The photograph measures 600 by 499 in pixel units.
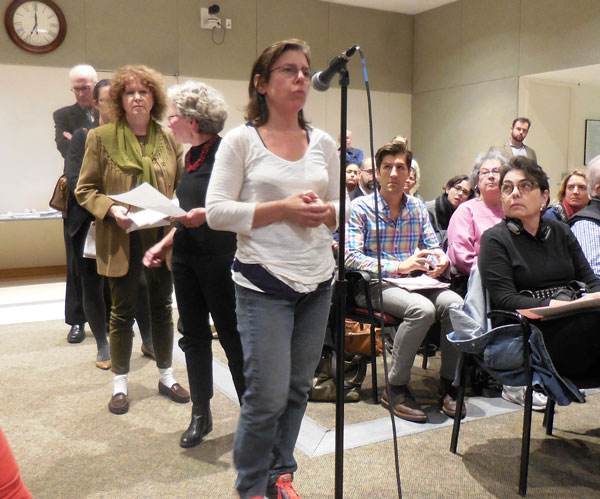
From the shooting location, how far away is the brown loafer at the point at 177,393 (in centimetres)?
281

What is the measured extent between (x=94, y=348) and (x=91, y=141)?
5.30ft

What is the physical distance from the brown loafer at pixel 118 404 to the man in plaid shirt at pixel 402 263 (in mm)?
1140

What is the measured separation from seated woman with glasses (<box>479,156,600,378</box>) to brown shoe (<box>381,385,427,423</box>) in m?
0.59

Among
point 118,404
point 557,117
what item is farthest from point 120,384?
point 557,117

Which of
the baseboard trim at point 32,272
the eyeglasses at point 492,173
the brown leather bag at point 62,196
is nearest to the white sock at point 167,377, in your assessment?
the brown leather bag at point 62,196

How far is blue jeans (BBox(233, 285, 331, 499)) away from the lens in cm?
163

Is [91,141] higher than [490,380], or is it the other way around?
[91,141]

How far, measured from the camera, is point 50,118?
6250 mm

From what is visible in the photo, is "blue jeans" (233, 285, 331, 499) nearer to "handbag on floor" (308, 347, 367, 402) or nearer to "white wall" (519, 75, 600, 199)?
"handbag on floor" (308, 347, 367, 402)

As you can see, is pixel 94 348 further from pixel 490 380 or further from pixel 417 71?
pixel 417 71

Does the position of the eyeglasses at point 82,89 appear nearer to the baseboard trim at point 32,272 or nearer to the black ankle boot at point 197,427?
the black ankle boot at point 197,427

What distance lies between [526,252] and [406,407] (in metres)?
0.83

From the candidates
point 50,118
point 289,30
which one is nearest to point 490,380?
point 50,118

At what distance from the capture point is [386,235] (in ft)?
9.57
